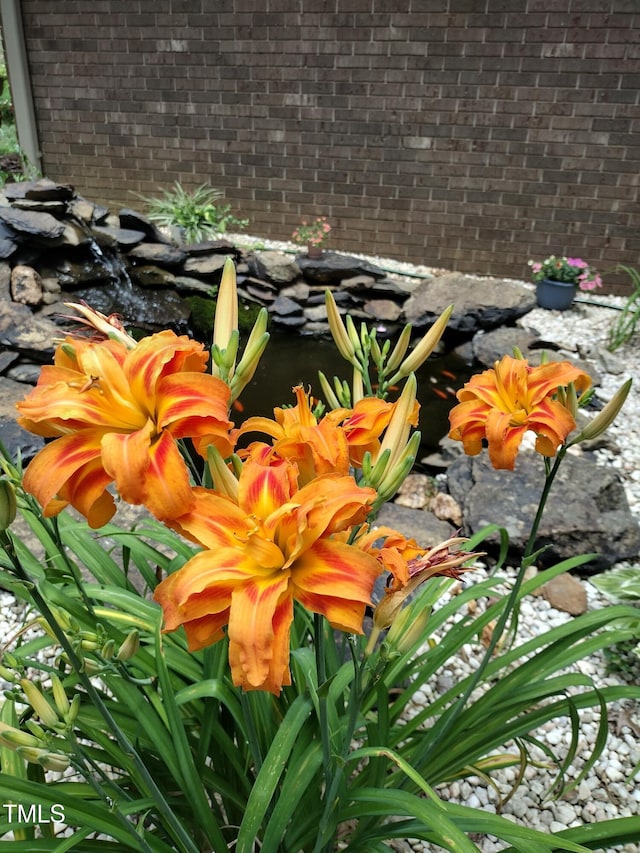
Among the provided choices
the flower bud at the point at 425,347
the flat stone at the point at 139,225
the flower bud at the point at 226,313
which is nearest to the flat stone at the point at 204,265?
the flat stone at the point at 139,225

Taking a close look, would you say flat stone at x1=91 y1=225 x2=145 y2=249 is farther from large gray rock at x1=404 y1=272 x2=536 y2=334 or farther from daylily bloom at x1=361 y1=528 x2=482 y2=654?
daylily bloom at x1=361 y1=528 x2=482 y2=654

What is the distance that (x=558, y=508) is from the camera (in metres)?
2.54

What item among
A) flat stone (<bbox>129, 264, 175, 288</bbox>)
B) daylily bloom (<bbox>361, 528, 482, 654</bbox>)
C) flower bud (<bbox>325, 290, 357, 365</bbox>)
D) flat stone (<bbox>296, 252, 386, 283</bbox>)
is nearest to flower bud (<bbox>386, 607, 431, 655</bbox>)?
daylily bloom (<bbox>361, 528, 482, 654</bbox>)

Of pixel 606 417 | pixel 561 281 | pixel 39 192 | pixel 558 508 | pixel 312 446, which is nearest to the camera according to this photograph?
pixel 312 446

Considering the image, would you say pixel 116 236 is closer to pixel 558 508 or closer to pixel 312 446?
pixel 558 508

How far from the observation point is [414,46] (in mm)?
5691

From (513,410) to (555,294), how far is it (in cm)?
497

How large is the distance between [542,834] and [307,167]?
6511 mm

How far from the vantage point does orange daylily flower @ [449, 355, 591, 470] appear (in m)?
0.92

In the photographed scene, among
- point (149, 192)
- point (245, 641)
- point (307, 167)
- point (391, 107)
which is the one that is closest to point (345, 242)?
point (307, 167)

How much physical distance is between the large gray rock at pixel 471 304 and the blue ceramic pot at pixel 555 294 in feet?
1.22

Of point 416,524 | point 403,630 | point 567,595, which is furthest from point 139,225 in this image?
point 403,630

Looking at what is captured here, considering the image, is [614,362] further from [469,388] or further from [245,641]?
[245,641]

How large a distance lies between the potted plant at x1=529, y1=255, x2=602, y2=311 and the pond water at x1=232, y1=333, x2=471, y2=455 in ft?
4.16
